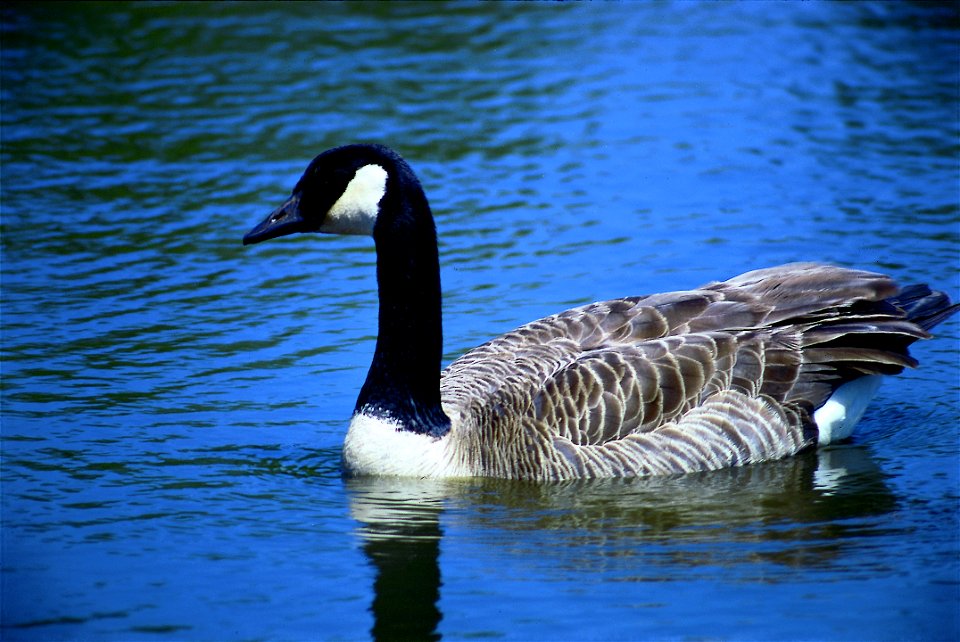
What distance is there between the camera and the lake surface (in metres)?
7.80

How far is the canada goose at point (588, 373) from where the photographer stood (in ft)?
30.5

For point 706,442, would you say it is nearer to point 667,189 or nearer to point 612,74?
point 667,189

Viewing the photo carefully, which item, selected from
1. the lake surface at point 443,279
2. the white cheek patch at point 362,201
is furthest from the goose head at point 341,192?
the lake surface at point 443,279

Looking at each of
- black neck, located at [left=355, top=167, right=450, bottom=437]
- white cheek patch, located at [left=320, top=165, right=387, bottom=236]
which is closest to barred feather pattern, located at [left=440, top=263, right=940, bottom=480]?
black neck, located at [left=355, top=167, right=450, bottom=437]

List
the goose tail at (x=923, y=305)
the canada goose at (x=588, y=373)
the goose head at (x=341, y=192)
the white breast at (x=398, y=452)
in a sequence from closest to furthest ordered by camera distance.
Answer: the goose head at (x=341, y=192)
the canada goose at (x=588, y=373)
the white breast at (x=398, y=452)
the goose tail at (x=923, y=305)

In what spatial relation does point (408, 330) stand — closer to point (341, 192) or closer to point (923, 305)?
point (341, 192)

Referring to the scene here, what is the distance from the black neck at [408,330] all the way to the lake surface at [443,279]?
0.55 metres

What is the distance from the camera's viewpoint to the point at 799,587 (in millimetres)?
7629

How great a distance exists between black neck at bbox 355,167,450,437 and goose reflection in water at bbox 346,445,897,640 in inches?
19.1

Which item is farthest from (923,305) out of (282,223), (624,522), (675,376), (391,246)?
(282,223)

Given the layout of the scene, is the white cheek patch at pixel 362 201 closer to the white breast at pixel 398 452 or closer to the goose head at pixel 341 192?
the goose head at pixel 341 192

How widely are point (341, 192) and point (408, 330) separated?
100 centimetres

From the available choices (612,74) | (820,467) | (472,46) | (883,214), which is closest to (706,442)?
(820,467)

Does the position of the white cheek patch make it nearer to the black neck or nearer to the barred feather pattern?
the black neck
